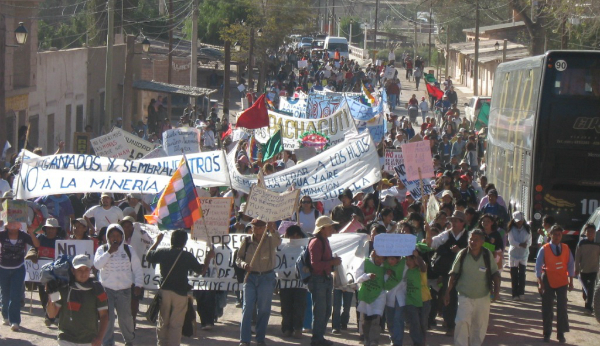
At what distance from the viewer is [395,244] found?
32.6 ft

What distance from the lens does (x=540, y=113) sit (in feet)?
51.3

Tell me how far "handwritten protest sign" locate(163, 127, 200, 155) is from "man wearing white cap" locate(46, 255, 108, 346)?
32.1 feet

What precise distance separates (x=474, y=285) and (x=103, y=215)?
496cm

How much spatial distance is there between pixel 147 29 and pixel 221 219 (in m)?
50.0

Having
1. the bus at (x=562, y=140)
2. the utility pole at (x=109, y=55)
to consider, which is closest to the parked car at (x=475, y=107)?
the utility pole at (x=109, y=55)

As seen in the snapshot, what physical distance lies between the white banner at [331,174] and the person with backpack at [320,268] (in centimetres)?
353

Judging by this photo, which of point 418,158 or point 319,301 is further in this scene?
point 418,158

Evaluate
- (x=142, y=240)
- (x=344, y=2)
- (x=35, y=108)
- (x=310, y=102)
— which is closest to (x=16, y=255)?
(x=142, y=240)

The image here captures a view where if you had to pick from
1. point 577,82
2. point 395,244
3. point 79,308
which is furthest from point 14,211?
point 577,82

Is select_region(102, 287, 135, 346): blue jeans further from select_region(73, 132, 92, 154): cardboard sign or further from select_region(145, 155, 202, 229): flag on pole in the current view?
select_region(73, 132, 92, 154): cardboard sign

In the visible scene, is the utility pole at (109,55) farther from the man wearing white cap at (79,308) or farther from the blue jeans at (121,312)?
the man wearing white cap at (79,308)

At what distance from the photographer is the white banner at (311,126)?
68.2 ft

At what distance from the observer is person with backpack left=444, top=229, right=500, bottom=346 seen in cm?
1000

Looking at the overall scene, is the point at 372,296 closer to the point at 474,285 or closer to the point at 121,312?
the point at 474,285
